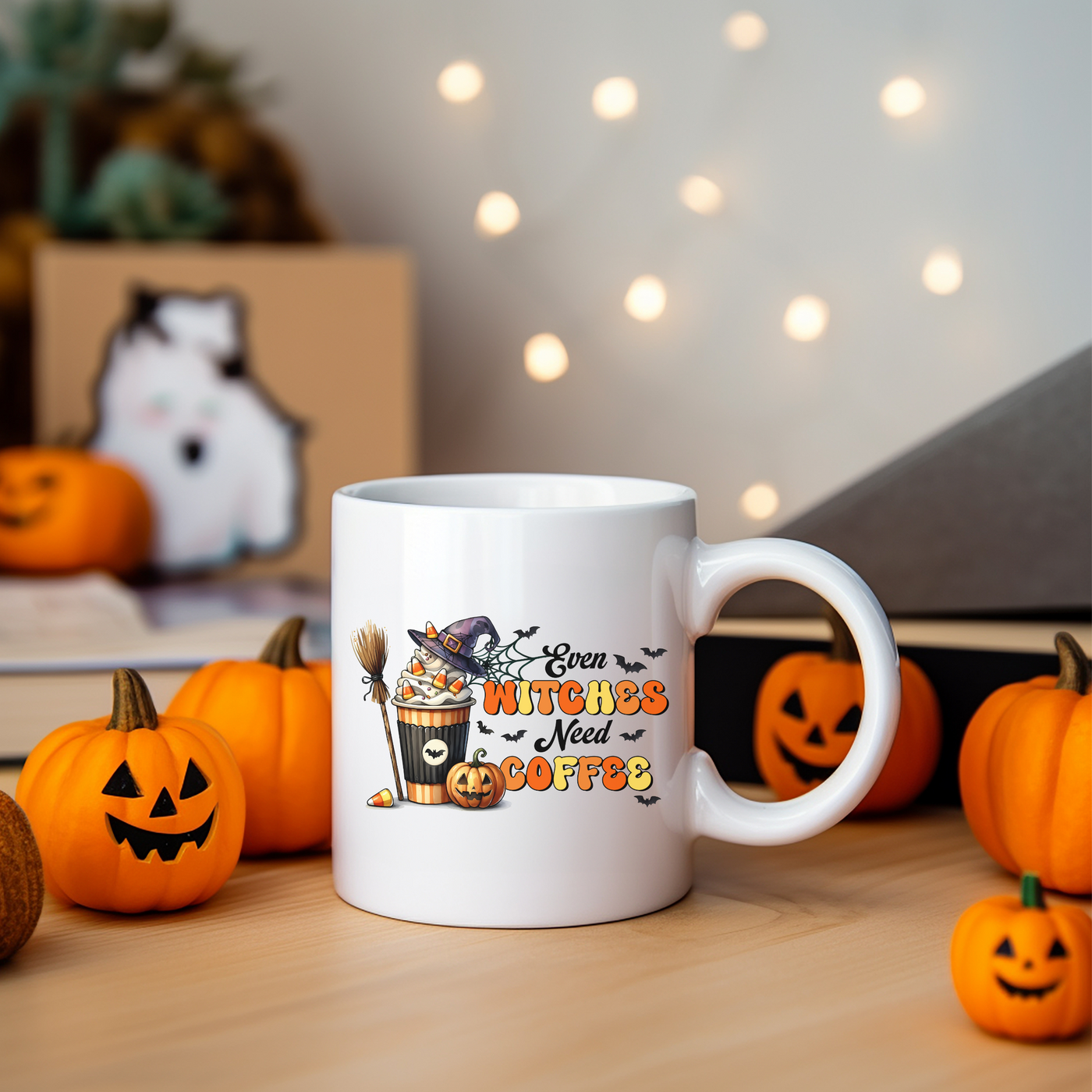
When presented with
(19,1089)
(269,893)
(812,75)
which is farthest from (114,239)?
(19,1089)

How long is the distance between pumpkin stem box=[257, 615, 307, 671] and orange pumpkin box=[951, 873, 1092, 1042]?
297 millimetres

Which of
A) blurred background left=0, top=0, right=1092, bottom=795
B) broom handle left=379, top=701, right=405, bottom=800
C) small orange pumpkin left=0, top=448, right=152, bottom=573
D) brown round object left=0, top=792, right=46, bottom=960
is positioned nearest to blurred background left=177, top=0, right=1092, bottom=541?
blurred background left=0, top=0, right=1092, bottom=795

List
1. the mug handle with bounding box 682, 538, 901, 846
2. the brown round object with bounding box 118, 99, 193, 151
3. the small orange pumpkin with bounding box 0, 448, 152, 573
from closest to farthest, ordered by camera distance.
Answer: the mug handle with bounding box 682, 538, 901, 846 < the small orange pumpkin with bounding box 0, 448, 152, 573 < the brown round object with bounding box 118, 99, 193, 151

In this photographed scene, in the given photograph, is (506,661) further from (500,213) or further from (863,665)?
(500,213)

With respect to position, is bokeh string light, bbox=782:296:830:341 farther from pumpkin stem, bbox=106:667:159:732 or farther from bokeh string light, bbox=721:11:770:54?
pumpkin stem, bbox=106:667:159:732

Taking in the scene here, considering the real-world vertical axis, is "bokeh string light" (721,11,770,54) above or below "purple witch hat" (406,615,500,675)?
above

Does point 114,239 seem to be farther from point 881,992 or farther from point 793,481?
point 881,992

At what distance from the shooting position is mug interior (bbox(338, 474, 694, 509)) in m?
0.52

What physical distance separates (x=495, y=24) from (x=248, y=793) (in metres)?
0.56

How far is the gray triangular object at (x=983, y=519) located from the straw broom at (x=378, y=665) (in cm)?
26

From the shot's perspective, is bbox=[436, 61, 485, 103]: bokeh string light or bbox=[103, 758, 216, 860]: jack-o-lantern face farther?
bbox=[436, 61, 485, 103]: bokeh string light

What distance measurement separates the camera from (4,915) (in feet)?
1.37

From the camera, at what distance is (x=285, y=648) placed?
0.57 metres

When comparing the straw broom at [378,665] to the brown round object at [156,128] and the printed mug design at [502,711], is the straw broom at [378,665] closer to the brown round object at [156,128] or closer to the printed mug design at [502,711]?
the printed mug design at [502,711]
